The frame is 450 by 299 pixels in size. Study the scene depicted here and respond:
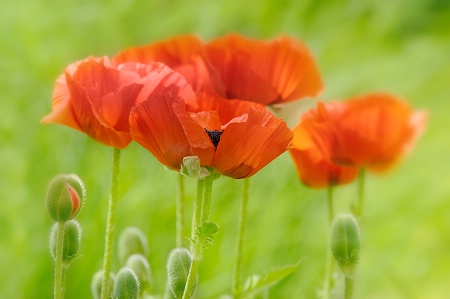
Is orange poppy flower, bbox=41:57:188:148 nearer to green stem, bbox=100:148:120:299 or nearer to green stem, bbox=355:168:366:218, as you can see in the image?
green stem, bbox=100:148:120:299

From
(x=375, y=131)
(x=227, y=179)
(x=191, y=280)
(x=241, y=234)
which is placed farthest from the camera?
(x=227, y=179)

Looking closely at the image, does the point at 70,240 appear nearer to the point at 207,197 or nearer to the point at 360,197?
the point at 207,197

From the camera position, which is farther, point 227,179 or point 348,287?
point 227,179

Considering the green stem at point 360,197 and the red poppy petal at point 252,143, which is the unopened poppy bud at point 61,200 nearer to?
the red poppy petal at point 252,143

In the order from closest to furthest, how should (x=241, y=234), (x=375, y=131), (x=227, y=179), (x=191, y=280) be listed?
(x=191, y=280) < (x=241, y=234) < (x=375, y=131) < (x=227, y=179)

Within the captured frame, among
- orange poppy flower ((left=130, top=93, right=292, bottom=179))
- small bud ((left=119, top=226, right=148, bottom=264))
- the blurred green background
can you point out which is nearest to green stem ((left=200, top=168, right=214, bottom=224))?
orange poppy flower ((left=130, top=93, right=292, bottom=179))

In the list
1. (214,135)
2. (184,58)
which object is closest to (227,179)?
(184,58)

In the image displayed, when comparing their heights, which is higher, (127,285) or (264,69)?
(264,69)
